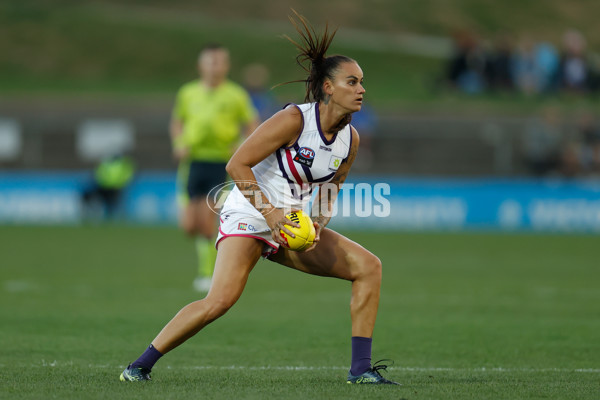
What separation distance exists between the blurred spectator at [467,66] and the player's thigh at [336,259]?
87.0 feet

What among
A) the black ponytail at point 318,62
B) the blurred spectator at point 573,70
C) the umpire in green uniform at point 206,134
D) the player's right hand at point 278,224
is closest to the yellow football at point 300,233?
the player's right hand at point 278,224

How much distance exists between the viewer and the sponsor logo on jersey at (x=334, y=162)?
257 inches

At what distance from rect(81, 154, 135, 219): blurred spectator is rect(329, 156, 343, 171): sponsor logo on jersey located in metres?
20.4

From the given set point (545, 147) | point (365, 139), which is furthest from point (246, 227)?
point (365, 139)

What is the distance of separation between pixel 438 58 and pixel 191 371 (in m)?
42.6

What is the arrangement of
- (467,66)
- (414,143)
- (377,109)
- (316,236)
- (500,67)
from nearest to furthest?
(316,236), (414,143), (500,67), (467,66), (377,109)

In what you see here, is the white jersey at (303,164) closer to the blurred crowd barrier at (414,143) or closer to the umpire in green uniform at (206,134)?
the umpire in green uniform at (206,134)

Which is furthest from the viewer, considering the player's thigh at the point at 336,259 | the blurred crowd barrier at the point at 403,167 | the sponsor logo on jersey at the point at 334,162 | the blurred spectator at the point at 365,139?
the blurred spectator at the point at 365,139

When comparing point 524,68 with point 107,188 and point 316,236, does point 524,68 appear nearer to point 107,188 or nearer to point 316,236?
point 107,188

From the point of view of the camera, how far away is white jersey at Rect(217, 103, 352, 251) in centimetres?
647

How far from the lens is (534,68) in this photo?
107 ft

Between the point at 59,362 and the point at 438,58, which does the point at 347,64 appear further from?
the point at 438,58

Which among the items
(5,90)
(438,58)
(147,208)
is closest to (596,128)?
(147,208)

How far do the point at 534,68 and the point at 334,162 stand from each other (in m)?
27.5
